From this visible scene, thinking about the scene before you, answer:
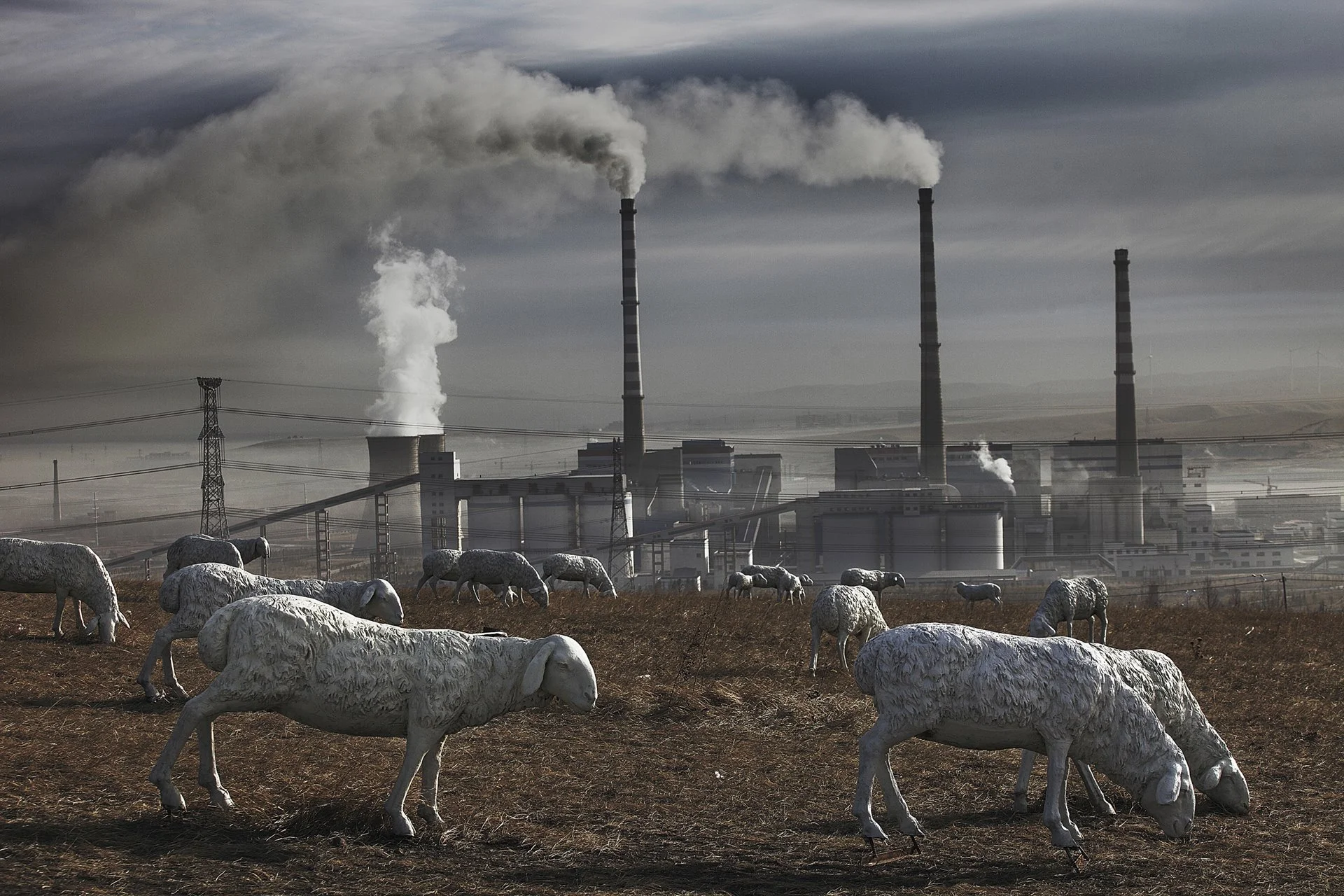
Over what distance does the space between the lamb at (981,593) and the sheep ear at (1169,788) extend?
20075 millimetres

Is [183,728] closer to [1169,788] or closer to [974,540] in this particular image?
[1169,788]

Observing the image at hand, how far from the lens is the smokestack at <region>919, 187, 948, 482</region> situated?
8925cm

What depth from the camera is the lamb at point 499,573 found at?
2502 cm

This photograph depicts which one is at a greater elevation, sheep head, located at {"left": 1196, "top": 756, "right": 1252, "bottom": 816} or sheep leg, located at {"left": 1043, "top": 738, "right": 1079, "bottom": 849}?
sheep leg, located at {"left": 1043, "top": 738, "right": 1079, "bottom": 849}

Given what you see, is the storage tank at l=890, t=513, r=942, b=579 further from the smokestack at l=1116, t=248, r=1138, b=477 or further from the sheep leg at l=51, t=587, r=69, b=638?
the sheep leg at l=51, t=587, r=69, b=638

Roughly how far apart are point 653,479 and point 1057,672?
93654 millimetres

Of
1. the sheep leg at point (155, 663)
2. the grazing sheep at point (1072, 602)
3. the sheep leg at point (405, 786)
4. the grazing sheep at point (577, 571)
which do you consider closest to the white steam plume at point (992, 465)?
the grazing sheep at point (577, 571)

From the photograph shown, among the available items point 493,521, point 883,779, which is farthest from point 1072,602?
point 493,521

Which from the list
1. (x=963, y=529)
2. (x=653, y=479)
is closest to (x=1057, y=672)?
(x=963, y=529)

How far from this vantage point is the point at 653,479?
10231 cm

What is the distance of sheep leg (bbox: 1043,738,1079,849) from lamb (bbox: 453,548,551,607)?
666 inches

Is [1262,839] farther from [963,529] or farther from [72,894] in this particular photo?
[963,529]

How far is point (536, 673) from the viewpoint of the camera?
29.0 feet

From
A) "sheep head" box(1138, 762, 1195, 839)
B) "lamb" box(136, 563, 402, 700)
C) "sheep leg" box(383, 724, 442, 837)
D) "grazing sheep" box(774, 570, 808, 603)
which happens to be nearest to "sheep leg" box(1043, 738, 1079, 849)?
"sheep head" box(1138, 762, 1195, 839)
